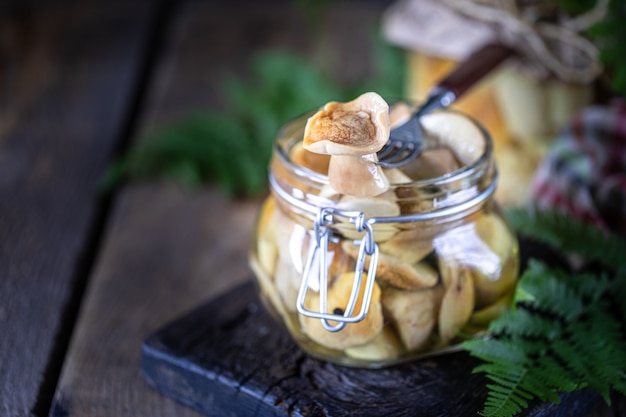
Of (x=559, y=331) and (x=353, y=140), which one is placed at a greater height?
(x=353, y=140)

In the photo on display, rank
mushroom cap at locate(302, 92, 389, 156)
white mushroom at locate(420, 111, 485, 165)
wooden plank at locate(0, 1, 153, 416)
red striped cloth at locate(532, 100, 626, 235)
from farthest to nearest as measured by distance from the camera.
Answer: red striped cloth at locate(532, 100, 626, 235)
wooden plank at locate(0, 1, 153, 416)
white mushroom at locate(420, 111, 485, 165)
mushroom cap at locate(302, 92, 389, 156)

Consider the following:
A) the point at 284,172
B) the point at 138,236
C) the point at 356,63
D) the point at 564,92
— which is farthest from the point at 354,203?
the point at 356,63

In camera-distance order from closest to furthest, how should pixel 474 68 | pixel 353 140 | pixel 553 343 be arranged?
pixel 353 140
pixel 553 343
pixel 474 68

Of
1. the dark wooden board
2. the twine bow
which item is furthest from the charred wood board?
the twine bow

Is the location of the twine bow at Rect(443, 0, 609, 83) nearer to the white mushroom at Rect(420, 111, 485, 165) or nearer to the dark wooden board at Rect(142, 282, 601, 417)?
the white mushroom at Rect(420, 111, 485, 165)

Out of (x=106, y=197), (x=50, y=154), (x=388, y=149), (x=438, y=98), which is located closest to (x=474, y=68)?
(x=438, y=98)

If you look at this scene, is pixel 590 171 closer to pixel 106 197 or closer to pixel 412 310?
pixel 412 310

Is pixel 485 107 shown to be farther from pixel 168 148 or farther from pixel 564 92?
pixel 168 148
